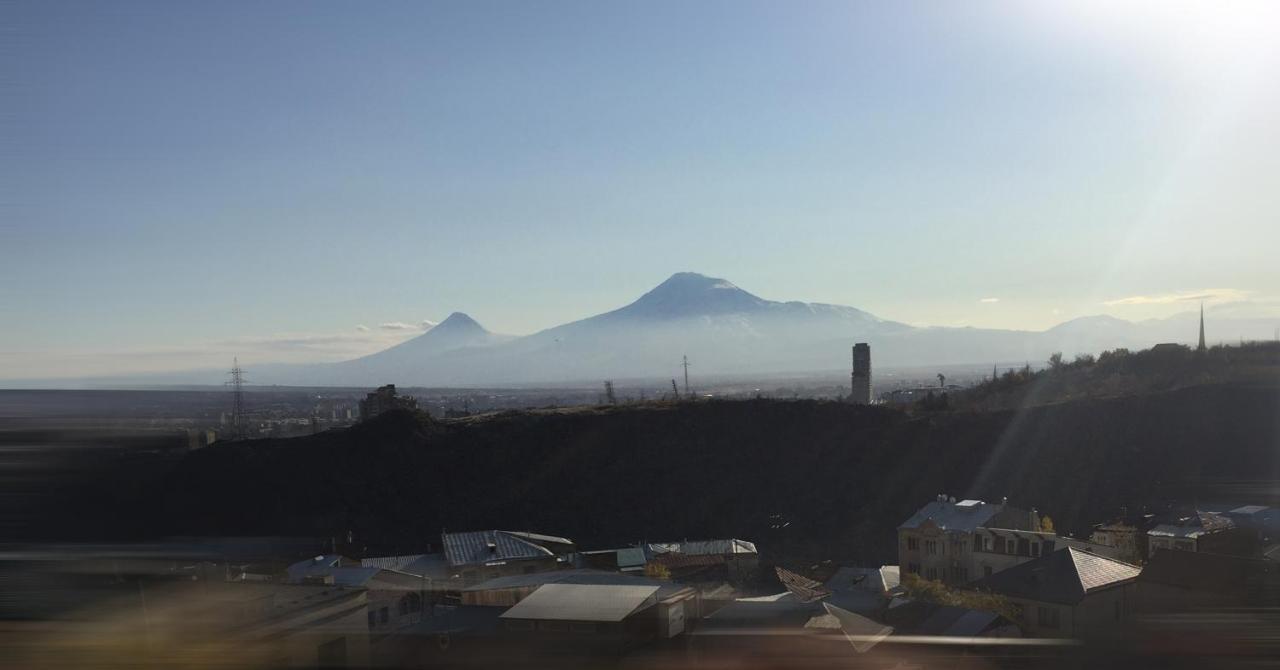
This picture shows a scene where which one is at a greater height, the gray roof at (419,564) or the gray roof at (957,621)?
the gray roof at (957,621)

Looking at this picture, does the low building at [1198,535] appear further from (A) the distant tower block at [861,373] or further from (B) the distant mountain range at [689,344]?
(B) the distant mountain range at [689,344]

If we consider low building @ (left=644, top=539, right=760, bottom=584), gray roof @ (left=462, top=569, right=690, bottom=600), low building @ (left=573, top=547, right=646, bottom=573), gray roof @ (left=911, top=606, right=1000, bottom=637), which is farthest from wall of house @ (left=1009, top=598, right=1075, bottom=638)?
low building @ (left=573, top=547, right=646, bottom=573)

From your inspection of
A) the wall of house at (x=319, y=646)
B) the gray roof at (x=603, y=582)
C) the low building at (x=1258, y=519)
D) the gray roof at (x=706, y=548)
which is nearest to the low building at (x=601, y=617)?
the gray roof at (x=603, y=582)

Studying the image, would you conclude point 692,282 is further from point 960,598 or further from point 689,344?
point 960,598

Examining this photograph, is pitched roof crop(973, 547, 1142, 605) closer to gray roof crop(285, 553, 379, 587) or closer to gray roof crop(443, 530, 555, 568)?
gray roof crop(285, 553, 379, 587)

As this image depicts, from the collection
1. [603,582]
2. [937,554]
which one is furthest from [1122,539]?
[603,582]

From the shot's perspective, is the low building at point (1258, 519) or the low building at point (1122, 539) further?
the low building at point (1258, 519)

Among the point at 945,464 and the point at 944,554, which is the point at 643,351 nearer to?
the point at 945,464
